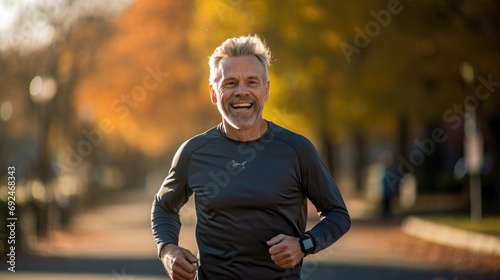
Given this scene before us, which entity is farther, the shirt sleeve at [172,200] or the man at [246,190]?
the shirt sleeve at [172,200]

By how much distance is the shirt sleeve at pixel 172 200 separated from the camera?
17.3 ft

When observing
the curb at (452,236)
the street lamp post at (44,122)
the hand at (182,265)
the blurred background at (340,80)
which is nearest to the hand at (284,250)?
the hand at (182,265)

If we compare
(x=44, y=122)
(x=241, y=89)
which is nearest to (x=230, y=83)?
(x=241, y=89)

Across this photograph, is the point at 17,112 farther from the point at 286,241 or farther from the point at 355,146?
the point at 286,241

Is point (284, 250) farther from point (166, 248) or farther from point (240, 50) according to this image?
point (240, 50)

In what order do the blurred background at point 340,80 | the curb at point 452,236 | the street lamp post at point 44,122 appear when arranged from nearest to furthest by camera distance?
the curb at point 452,236 < the blurred background at point 340,80 < the street lamp post at point 44,122

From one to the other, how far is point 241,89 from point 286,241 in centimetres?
71

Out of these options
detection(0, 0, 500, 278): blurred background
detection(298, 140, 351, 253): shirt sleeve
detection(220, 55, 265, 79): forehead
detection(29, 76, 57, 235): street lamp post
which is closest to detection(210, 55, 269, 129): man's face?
detection(220, 55, 265, 79): forehead

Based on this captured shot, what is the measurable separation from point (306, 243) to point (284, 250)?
14cm

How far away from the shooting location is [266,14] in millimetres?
31734

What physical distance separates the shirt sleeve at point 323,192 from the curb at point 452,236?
46.4ft

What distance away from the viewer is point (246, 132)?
16.9 ft

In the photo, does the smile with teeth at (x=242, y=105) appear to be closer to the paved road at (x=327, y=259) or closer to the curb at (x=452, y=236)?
the paved road at (x=327, y=259)

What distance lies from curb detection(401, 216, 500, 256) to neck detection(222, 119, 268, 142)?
46.6 ft
